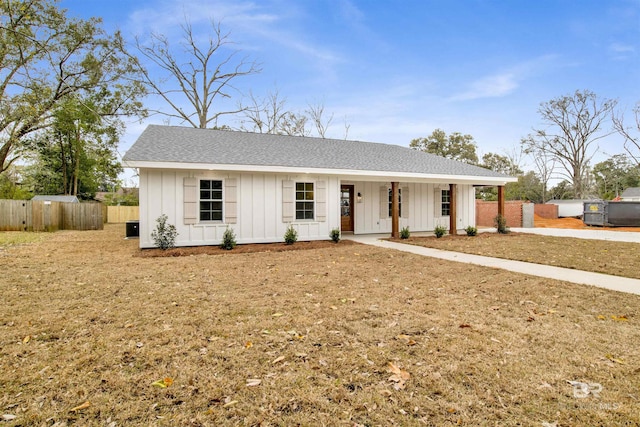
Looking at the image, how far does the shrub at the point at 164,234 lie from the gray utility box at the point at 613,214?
2241cm

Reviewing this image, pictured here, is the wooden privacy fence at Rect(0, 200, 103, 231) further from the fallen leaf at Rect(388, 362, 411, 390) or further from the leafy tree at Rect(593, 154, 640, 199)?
the leafy tree at Rect(593, 154, 640, 199)

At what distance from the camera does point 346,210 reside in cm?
1423

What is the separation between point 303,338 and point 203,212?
26.6 feet

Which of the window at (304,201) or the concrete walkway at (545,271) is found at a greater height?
the window at (304,201)

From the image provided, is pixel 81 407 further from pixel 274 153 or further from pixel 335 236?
pixel 274 153

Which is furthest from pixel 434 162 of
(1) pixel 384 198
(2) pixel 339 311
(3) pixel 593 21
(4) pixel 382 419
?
(4) pixel 382 419

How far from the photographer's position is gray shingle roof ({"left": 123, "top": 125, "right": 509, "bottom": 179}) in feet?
33.9

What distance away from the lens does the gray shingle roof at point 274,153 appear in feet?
33.9

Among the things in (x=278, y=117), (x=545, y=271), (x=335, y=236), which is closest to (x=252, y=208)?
(x=335, y=236)

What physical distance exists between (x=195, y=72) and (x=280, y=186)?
16.8 metres

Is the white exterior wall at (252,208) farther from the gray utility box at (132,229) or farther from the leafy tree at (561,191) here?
the leafy tree at (561,191)

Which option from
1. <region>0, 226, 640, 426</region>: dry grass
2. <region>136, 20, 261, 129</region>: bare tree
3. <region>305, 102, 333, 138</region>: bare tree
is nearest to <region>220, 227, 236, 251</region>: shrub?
<region>0, 226, 640, 426</region>: dry grass

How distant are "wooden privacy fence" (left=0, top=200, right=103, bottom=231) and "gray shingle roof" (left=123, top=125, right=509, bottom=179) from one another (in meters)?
9.32

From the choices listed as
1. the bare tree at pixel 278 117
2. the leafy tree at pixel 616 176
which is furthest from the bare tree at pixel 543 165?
the bare tree at pixel 278 117
